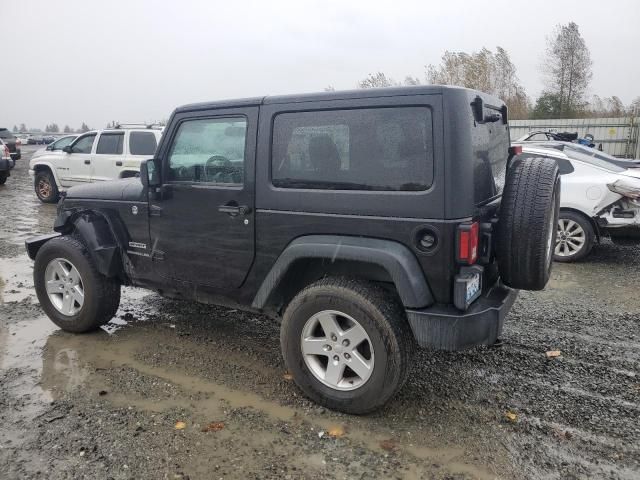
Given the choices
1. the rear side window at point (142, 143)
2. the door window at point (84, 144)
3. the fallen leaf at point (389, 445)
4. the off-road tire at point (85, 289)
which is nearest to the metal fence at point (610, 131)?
the rear side window at point (142, 143)

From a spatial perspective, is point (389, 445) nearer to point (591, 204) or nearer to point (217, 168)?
point (217, 168)

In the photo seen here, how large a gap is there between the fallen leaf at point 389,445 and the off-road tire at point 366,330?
0.23 metres

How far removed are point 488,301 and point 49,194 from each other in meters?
12.4

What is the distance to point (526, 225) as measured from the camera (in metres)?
2.98

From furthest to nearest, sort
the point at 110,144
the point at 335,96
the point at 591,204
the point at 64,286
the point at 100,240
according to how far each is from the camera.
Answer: the point at 110,144, the point at 591,204, the point at 64,286, the point at 100,240, the point at 335,96

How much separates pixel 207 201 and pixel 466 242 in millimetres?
1871

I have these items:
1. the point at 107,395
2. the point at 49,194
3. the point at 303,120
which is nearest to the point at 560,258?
the point at 303,120

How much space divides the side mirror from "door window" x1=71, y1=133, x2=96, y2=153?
8.65 metres

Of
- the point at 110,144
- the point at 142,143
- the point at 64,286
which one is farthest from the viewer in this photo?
the point at 110,144

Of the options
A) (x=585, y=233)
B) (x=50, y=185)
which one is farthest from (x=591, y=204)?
(x=50, y=185)

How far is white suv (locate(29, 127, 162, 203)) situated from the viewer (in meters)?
10.6

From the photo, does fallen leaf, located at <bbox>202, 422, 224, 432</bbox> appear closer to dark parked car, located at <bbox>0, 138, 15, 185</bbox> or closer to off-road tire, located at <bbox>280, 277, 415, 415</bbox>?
off-road tire, located at <bbox>280, 277, 415, 415</bbox>

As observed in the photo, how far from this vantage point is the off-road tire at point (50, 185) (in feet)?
41.2

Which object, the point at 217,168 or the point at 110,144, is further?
the point at 110,144
